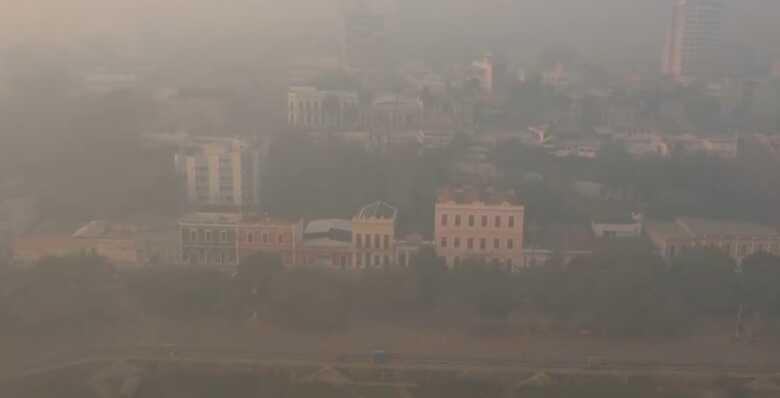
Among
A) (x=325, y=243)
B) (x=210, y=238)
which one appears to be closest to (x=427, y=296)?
(x=325, y=243)

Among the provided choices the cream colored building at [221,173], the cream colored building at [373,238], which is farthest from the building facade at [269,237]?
the cream colored building at [221,173]

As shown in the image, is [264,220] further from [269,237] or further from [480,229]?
[480,229]

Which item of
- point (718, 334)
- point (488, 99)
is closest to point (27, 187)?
point (718, 334)

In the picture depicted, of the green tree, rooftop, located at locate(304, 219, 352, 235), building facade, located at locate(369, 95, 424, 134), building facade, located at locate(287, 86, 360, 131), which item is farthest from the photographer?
building facade, located at locate(369, 95, 424, 134)

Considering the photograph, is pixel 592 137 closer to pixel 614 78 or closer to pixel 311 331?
pixel 614 78

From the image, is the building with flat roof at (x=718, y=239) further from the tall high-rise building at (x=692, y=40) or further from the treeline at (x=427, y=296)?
the tall high-rise building at (x=692, y=40)

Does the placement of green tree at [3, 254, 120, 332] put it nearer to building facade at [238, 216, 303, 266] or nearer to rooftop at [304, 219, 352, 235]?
building facade at [238, 216, 303, 266]

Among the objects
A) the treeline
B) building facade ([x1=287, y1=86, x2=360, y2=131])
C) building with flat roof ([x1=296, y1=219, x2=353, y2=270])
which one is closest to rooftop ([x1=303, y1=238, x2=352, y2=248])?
building with flat roof ([x1=296, y1=219, x2=353, y2=270])
